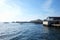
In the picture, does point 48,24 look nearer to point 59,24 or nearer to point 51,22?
point 51,22

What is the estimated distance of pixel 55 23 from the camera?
54469 mm

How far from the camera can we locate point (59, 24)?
5100cm

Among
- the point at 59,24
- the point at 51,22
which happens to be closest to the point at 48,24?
the point at 51,22

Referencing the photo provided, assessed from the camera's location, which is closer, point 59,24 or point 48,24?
point 59,24

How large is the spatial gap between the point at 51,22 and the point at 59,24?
533 centimetres

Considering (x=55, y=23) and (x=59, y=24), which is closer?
(x=59, y=24)

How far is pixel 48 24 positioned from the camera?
55688 millimetres

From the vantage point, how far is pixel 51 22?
55.2 m

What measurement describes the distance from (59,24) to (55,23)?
368 centimetres

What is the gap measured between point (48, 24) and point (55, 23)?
3.86 metres

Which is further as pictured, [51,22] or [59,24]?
[51,22]
